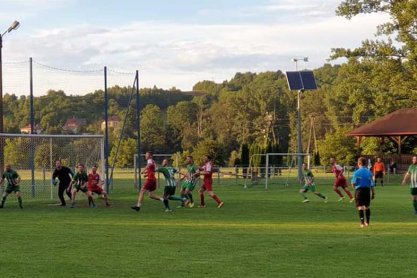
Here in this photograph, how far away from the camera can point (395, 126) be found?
6091 centimetres

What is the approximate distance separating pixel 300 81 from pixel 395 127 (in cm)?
999

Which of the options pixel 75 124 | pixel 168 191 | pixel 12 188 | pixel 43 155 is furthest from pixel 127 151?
pixel 168 191

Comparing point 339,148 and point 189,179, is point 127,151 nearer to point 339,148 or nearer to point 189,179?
point 189,179

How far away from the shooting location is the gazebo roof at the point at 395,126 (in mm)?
59875

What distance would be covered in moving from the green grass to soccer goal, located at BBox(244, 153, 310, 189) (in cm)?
2108

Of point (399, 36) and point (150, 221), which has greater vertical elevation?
point (399, 36)

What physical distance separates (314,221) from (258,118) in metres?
89.8

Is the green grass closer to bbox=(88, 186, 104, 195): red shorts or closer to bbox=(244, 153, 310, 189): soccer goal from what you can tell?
bbox=(88, 186, 104, 195): red shorts

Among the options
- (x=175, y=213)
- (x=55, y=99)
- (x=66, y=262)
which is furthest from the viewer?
(x=55, y=99)

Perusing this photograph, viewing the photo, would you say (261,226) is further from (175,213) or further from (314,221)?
(175,213)

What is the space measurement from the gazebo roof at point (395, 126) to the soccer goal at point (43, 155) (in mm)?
27939

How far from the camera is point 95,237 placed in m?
17.5

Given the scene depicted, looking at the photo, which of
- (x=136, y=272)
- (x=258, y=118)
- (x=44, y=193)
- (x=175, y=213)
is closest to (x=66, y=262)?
(x=136, y=272)

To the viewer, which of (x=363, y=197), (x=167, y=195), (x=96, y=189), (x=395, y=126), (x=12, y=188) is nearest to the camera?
(x=363, y=197)
